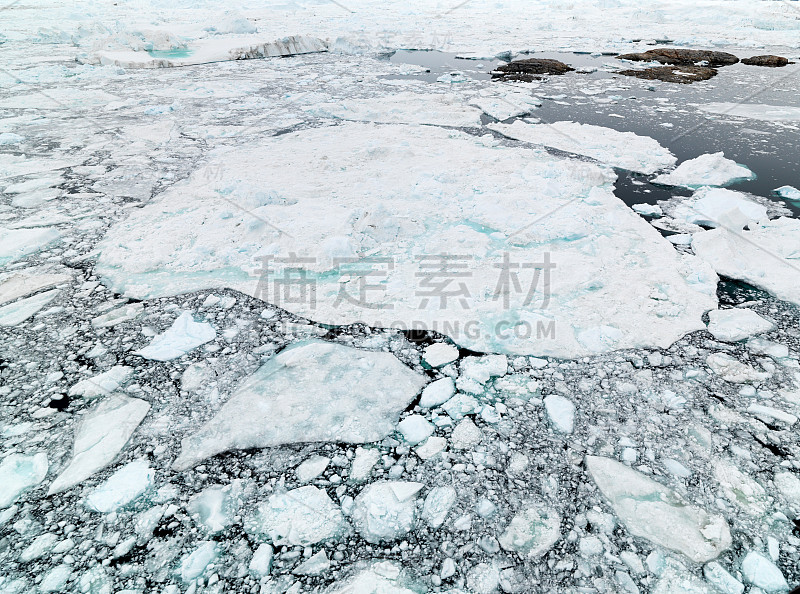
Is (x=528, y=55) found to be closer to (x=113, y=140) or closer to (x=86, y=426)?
(x=113, y=140)

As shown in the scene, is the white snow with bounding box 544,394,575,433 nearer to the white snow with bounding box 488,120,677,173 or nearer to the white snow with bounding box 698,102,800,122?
the white snow with bounding box 488,120,677,173

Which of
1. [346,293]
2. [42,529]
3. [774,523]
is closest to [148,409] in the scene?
[42,529]

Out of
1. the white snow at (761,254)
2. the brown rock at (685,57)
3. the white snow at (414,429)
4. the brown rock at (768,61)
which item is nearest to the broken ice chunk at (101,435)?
the white snow at (414,429)

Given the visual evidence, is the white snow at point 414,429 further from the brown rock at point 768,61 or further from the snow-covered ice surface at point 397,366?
the brown rock at point 768,61

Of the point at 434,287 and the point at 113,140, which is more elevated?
the point at 113,140

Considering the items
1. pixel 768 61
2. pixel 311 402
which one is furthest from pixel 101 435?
pixel 768 61

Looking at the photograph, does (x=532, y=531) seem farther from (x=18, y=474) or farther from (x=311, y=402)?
(x=18, y=474)
